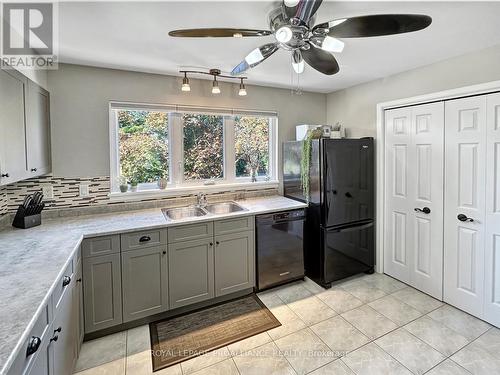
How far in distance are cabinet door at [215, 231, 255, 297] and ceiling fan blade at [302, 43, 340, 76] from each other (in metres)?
1.61

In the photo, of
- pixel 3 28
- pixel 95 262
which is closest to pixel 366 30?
pixel 3 28

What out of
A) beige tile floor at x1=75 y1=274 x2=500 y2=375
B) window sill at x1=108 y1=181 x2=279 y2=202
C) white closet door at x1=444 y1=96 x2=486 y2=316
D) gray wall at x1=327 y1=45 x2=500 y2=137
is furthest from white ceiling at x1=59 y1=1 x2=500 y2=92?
beige tile floor at x1=75 y1=274 x2=500 y2=375

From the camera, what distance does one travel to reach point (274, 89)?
346 cm

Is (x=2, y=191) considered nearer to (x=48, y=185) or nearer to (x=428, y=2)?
(x=48, y=185)

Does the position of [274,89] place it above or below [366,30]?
above

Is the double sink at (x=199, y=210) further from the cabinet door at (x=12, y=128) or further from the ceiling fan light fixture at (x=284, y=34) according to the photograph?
the ceiling fan light fixture at (x=284, y=34)

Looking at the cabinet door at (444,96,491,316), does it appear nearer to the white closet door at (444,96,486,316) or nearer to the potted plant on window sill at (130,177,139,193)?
the white closet door at (444,96,486,316)

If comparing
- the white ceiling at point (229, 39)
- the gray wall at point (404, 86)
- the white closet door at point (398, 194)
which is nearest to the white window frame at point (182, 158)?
the white ceiling at point (229, 39)

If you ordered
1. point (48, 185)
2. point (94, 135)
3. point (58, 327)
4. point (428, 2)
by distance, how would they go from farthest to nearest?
point (94, 135) < point (48, 185) < point (428, 2) < point (58, 327)

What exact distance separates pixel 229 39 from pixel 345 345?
248 centimetres

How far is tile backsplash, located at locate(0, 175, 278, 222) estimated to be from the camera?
2.27 metres

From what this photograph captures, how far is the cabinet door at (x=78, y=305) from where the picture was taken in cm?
175

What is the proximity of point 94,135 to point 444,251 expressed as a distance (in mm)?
3577

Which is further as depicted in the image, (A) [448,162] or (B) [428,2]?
(A) [448,162]
